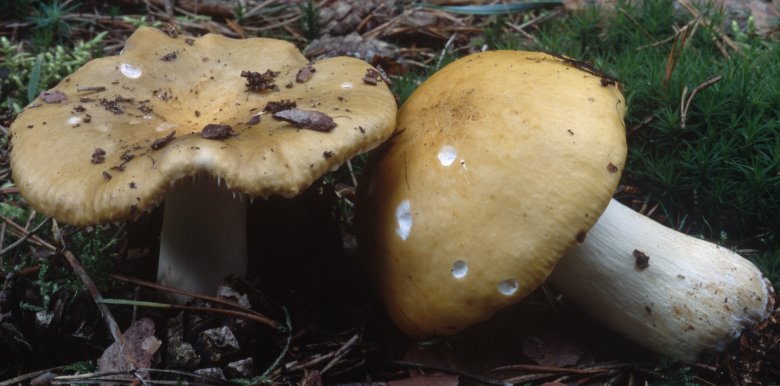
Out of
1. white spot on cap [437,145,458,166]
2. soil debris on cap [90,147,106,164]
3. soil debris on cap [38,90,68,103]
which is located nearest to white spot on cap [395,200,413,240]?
white spot on cap [437,145,458,166]

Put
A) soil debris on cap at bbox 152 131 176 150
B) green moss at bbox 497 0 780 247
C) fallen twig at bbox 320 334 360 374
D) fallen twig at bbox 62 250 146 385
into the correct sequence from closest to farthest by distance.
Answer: soil debris on cap at bbox 152 131 176 150, fallen twig at bbox 62 250 146 385, fallen twig at bbox 320 334 360 374, green moss at bbox 497 0 780 247

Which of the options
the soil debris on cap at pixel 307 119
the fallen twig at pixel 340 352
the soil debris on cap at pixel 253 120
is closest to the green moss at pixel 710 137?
the fallen twig at pixel 340 352

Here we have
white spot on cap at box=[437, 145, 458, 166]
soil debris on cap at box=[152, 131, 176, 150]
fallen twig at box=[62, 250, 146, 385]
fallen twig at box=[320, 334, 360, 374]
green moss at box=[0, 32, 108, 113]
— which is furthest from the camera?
green moss at box=[0, 32, 108, 113]

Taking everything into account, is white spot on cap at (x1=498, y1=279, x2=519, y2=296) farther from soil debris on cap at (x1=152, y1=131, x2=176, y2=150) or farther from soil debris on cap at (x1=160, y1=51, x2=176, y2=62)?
Answer: soil debris on cap at (x1=160, y1=51, x2=176, y2=62)

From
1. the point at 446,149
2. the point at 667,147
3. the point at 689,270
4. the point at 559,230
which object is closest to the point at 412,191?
the point at 446,149

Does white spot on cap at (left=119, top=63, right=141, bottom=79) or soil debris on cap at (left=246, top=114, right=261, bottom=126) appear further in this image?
white spot on cap at (left=119, top=63, right=141, bottom=79)

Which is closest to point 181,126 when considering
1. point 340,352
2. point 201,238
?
point 201,238

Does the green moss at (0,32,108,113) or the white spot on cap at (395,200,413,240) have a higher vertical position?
the white spot on cap at (395,200,413,240)
